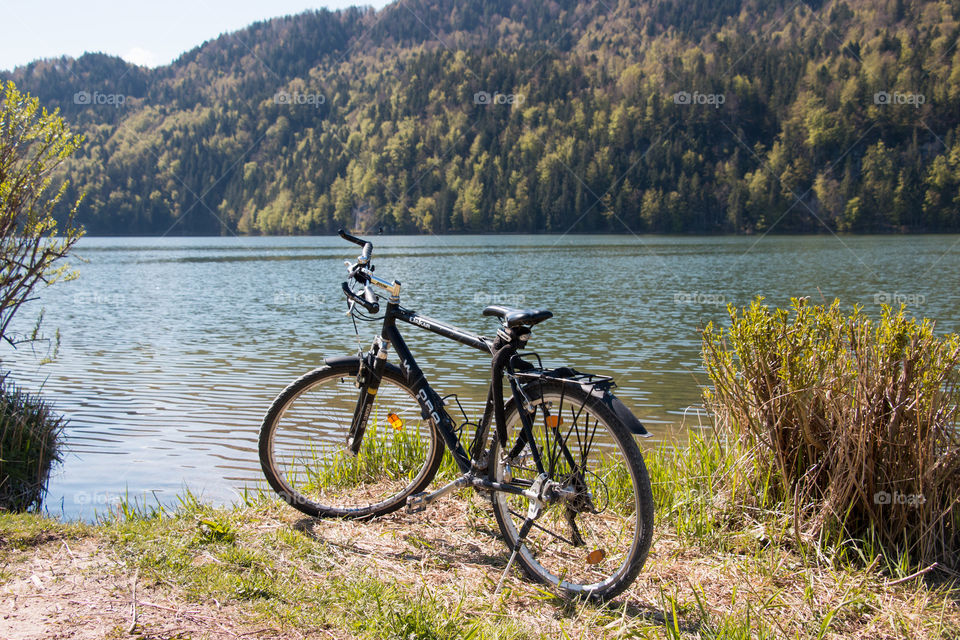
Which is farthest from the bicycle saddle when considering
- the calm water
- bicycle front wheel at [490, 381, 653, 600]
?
the calm water

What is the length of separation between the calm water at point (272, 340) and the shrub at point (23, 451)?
40 cm

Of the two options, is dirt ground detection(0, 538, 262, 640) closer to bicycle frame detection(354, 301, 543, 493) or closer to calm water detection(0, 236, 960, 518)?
bicycle frame detection(354, 301, 543, 493)

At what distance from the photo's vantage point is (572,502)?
3.84m

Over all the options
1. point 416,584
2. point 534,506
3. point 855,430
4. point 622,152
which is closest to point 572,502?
point 534,506

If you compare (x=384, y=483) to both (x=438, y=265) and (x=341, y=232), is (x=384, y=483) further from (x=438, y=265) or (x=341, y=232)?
(x=438, y=265)

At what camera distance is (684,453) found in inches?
218

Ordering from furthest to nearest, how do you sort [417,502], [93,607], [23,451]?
[23,451]
[417,502]
[93,607]

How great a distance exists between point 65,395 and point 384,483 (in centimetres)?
971

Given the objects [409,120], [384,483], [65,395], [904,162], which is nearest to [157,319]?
[65,395]

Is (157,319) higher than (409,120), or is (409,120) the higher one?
(409,120)

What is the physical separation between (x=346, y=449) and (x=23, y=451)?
126 inches

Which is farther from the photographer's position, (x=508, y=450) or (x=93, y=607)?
(x=508, y=450)

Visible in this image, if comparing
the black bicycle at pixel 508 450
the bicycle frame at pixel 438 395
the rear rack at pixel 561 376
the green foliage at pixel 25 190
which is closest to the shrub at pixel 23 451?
the green foliage at pixel 25 190

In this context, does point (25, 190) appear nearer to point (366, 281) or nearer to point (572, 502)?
point (366, 281)
